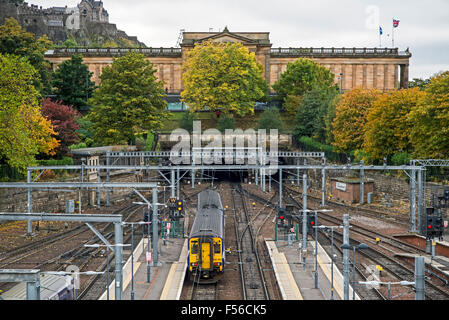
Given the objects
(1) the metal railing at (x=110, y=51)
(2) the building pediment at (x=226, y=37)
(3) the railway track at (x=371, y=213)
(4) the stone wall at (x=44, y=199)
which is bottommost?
(3) the railway track at (x=371, y=213)

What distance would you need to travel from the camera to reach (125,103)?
61219mm

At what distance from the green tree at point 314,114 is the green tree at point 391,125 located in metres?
18.1

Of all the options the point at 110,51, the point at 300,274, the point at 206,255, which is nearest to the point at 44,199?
the point at 206,255

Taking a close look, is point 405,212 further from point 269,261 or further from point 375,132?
point 269,261

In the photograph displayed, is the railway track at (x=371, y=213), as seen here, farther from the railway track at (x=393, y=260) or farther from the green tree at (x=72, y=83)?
the green tree at (x=72, y=83)

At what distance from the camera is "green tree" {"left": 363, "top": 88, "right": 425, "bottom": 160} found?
49.8m

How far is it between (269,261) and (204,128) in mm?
53692

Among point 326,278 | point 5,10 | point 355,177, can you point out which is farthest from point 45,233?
point 5,10

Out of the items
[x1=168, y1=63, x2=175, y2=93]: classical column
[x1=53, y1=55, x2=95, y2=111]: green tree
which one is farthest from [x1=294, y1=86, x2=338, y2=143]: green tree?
[x1=168, y1=63, x2=175, y2=93]: classical column

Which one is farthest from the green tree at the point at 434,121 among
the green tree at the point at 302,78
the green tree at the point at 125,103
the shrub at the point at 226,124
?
the green tree at the point at 302,78

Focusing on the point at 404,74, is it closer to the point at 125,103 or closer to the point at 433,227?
the point at 125,103

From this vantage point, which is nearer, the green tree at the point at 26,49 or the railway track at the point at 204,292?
the railway track at the point at 204,292

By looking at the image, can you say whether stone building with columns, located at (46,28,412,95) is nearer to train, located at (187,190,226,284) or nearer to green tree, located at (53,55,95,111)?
green tree, located at (53,55,95,111)

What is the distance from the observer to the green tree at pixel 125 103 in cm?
6166
